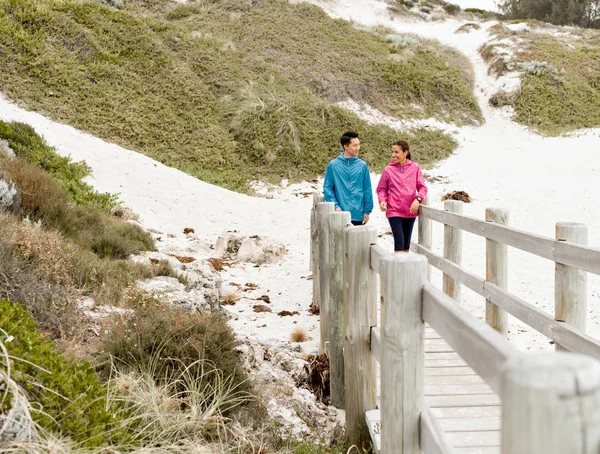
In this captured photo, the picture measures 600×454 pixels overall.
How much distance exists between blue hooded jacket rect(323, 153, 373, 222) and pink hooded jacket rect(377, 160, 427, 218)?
34 centimetres

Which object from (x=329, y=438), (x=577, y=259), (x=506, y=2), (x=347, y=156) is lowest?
(x=329, y=438)

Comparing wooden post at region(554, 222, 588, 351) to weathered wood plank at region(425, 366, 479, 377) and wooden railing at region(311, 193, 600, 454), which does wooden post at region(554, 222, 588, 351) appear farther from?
weathered wood plank at region(425, 366, 479, 377)

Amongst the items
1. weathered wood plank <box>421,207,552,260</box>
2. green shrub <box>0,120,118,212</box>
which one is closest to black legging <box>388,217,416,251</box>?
weathered wood plank <box>421,207,552,260</box>

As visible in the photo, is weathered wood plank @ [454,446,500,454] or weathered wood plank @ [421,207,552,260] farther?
weathered wood plank @ [421,207,552,260]

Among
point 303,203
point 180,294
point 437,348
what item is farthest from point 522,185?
point 180,294

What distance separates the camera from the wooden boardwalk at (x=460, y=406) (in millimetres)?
3068

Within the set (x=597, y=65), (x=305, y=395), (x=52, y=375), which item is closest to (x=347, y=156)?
(x=305, y=395)

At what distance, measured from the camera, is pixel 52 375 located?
268 cm

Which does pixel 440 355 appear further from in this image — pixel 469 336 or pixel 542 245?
pixel 469 336

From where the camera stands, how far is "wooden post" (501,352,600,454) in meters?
0.99

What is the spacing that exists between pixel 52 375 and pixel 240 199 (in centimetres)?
1348

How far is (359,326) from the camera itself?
3549 mm

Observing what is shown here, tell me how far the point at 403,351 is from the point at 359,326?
138cm

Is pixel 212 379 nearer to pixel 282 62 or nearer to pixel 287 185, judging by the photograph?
pixel 287 185
